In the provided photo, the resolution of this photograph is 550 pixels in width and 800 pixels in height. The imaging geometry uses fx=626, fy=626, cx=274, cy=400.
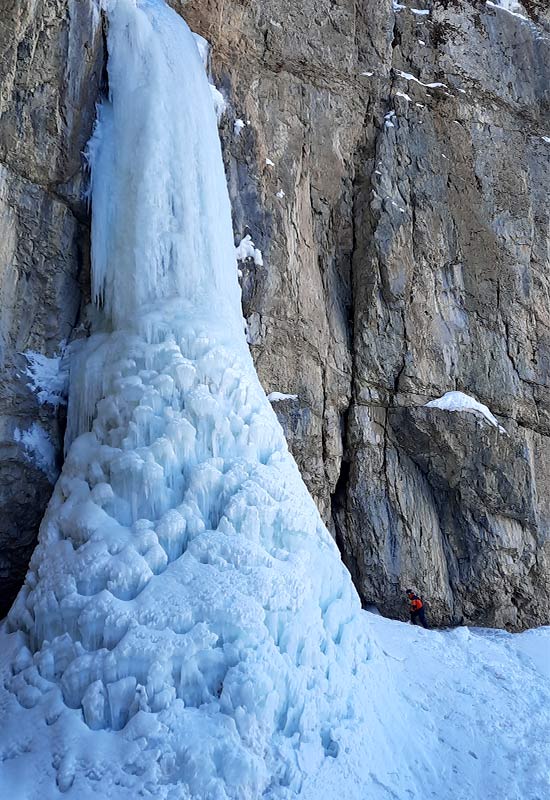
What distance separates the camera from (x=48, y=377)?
693 centimetres

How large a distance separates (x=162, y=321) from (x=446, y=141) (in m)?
7.02

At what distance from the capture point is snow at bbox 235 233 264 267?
29.1 feet

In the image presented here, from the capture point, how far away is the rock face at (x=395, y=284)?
30.2 feet

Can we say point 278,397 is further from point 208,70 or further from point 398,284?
point 208,70

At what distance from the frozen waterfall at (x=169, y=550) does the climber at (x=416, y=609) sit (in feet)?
11.4

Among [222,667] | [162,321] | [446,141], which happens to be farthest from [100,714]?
[446,141]

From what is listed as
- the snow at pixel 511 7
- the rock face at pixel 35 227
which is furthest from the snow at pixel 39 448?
the snow at pixel 511 7

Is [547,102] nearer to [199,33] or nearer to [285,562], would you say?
[199,33]

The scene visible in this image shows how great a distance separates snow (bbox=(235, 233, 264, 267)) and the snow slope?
50.8 inches

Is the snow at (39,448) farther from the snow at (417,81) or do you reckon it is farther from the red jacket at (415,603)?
the snow at (417,81)

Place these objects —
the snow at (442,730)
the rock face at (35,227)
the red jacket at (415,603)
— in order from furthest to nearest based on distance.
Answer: the red jacket at (415,603) < the rock face at (35,227) < the snow at (442,730)

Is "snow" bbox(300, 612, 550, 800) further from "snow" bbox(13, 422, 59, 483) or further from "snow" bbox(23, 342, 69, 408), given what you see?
"snow" bbox(23, 342, 69, 408)

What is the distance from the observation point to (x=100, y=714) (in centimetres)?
427

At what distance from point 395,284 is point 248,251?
2437 millimetres
